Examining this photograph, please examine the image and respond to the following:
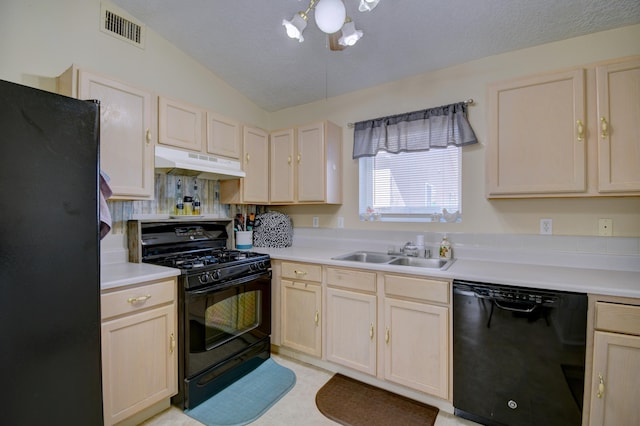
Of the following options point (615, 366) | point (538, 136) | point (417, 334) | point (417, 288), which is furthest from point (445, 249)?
point (615, 366)

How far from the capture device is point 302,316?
2453 mm

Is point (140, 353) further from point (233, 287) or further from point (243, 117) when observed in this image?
point (243, 117)

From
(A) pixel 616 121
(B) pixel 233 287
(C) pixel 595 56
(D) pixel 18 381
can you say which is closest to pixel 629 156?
(A) pixel 616 121

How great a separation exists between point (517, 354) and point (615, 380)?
401mm

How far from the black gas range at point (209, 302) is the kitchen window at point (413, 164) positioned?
4.12 ft

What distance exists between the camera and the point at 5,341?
96 centimetres

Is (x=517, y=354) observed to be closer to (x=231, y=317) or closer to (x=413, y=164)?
(x=413, y=164)

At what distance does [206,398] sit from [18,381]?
4.16ft

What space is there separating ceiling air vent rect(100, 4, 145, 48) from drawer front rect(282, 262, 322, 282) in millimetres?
2147

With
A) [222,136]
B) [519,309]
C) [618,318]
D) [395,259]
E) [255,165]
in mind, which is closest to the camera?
[618,318]

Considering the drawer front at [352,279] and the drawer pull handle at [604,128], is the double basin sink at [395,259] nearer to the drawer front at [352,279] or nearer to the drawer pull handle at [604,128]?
the drawer front at [352,279]

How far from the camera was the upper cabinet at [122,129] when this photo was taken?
71.2 inches

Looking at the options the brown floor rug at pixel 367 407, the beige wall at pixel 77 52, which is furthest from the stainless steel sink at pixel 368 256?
the beige wall at pixel 77 52

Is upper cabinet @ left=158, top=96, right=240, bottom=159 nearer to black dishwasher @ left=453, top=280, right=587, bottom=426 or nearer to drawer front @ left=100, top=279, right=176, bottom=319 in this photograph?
drawer front @ left=100, top=279, right=176, bottom=319
